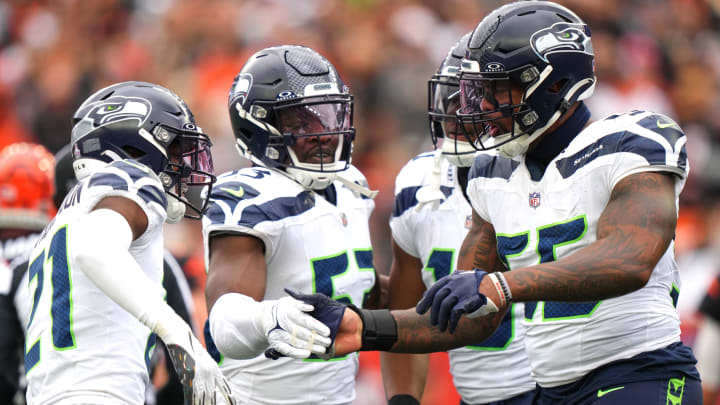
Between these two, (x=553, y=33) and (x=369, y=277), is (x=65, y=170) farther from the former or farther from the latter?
(x=553, y=33)

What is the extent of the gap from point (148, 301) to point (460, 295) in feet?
3.32

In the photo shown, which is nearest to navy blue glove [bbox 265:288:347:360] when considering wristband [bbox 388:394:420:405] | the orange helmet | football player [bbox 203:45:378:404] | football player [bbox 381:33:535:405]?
football player [bbox 203:45:378:404]

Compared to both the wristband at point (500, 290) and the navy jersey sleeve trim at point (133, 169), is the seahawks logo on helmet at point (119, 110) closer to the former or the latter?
the navy jersey sleeve trim at point (133, 169)

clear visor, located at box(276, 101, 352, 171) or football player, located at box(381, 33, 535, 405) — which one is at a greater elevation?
clear visor, located at box(276, 101, 352, 171)

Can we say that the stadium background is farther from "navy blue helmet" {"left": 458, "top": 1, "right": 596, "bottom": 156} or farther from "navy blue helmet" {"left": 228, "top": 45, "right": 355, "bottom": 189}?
"navy blue helmet" {"left": 458, "top": 1, "right": 596, "bottom": 156}

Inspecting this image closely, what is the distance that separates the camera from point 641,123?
3506mm

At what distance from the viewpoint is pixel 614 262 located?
3203mm

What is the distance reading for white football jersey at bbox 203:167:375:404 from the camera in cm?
415

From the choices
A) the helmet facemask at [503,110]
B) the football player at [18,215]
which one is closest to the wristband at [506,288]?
the helmet facemask at [503,110]

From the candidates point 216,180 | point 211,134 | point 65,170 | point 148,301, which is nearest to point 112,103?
point 216,180

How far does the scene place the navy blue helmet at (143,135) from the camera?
395 cm

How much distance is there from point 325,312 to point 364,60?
652 cm

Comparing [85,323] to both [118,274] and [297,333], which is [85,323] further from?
[297,333]

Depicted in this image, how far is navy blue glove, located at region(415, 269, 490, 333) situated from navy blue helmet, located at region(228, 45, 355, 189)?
127 centimetres
